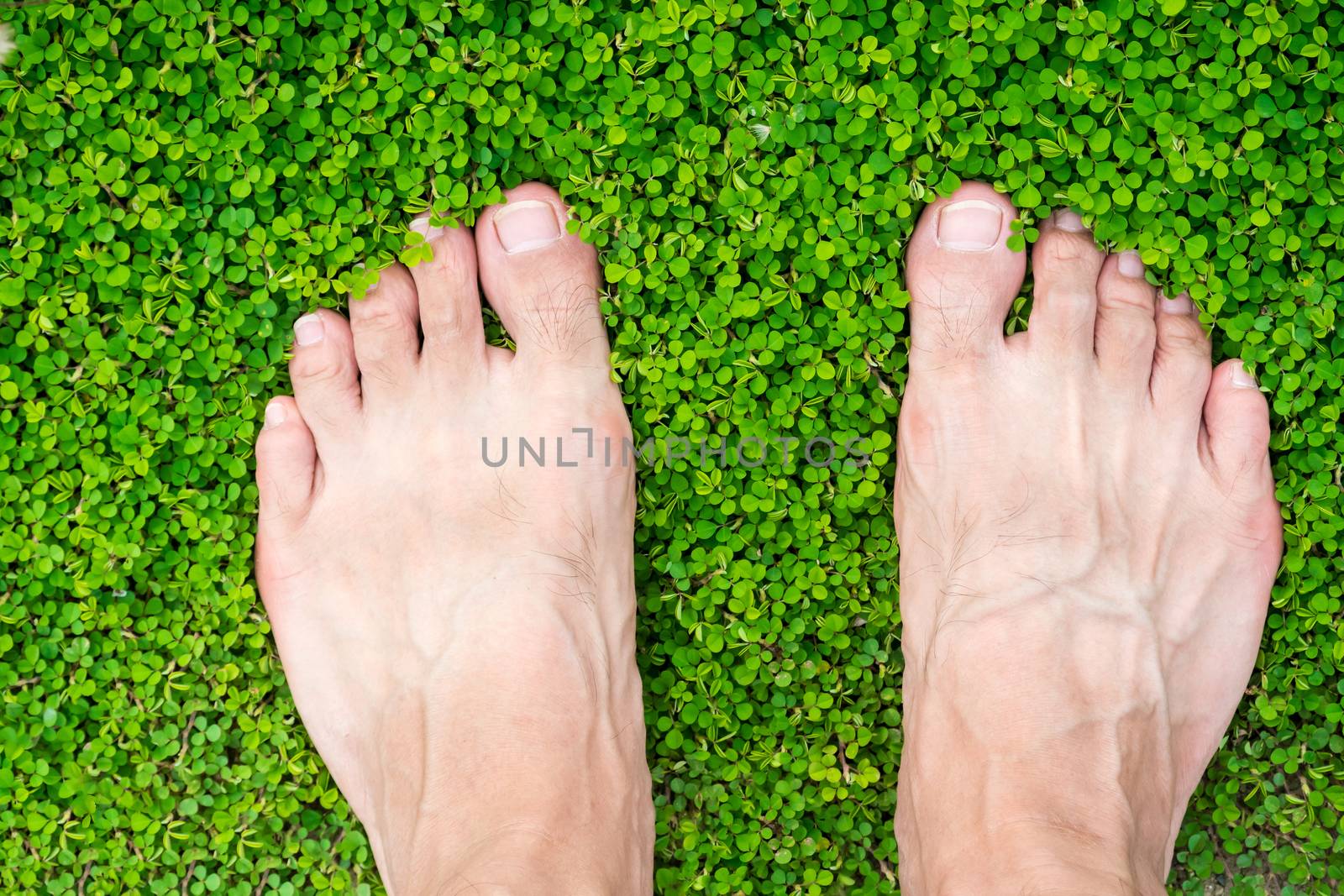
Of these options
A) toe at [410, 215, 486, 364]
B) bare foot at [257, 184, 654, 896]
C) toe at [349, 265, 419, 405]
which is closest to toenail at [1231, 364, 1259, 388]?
bare foot at [257, 184, 654, 896]

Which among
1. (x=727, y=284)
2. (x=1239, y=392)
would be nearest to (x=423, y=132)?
(x=727, y=284)

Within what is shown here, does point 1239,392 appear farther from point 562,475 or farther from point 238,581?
point 238,581

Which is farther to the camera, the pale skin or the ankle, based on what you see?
the pale skin

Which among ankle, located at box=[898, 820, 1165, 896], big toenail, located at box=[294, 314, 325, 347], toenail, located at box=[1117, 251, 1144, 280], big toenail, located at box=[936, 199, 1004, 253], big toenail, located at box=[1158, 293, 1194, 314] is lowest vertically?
ankle, located at box=[898, 820, 1165, 896]

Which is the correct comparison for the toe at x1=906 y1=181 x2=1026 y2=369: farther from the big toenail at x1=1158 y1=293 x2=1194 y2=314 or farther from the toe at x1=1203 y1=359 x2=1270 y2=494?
the toe at x1=1203 y1=359 x2=1270 y2=494

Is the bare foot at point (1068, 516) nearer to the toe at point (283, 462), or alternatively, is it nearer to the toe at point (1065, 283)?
the toe at point (1065, 283)

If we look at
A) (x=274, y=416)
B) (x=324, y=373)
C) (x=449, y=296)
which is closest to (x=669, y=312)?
(x=449, y=296)
